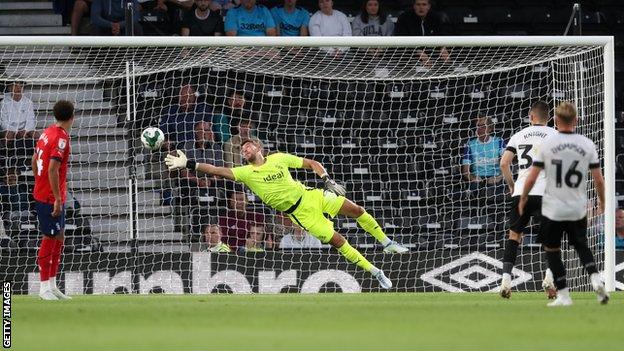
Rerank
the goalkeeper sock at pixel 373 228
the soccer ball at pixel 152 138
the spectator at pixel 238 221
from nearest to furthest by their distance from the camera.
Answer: the soccer ball at pixel 152 138 → the goalkeeper sock at pixel 373 228 → the spectator at pixel 238 221

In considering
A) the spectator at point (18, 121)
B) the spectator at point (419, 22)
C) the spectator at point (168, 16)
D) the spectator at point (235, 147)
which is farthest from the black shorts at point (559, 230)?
the spectator at point (168, 16)

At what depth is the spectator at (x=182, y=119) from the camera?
1678 centimetres

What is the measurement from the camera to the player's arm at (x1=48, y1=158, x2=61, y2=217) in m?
12.6

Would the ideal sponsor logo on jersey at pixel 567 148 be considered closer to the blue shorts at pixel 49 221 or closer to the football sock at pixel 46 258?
the blue shorts at pixel 49 221

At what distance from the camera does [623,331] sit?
346 inches

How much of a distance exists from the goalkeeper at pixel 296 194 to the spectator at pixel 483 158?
1741 millimetres

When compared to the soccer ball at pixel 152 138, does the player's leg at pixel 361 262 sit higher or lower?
lower

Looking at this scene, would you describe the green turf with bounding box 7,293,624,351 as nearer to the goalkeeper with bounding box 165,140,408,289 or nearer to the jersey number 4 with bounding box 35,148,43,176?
the jersey number 4 with bounding box 35,148,43,176

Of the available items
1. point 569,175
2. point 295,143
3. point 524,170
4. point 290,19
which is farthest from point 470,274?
point 569,175

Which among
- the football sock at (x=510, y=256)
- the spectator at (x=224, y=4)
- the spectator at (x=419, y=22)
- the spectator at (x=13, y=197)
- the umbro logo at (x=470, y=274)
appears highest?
the spectator at (x=224, y=4)

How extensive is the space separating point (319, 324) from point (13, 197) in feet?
27.1

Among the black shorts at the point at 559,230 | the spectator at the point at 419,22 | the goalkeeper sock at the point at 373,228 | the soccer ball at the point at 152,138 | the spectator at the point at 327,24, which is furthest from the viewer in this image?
the spectator at the point at 327,24

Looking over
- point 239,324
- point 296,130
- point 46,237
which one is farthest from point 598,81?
point 239,324

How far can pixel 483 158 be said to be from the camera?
16500 millimetres
